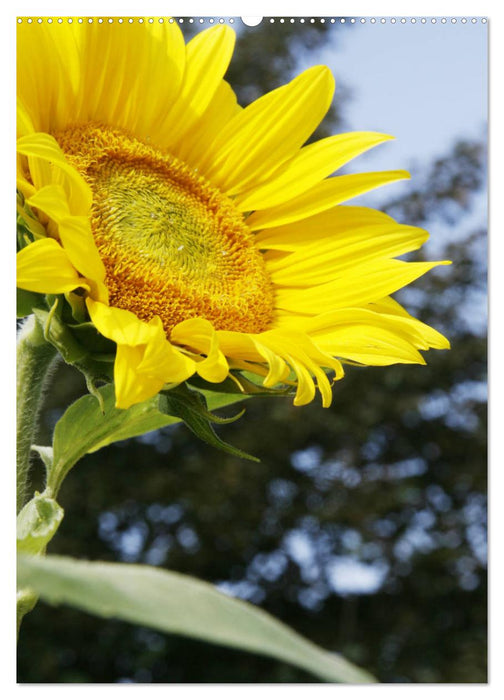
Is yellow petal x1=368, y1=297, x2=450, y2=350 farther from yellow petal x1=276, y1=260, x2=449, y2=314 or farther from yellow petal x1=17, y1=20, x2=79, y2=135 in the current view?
yellow petal x1=17, y1=20, x2=79, y2=135

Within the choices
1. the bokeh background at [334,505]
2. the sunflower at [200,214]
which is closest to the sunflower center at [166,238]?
the sunflower at [200,214]

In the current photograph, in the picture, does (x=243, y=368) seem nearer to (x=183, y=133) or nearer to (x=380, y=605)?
(x=183, y=133)

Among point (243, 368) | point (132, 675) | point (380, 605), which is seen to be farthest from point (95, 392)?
point (380, 605)

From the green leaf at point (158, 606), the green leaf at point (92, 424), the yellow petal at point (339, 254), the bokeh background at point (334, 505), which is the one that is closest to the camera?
the green leaf at point (158, 606)

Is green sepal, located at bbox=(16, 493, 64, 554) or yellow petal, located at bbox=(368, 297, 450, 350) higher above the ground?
yellow petal, located at bbox=(368, 297, 450, 350)

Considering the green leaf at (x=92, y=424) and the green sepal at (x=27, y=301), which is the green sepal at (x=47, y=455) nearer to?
the green leaf at (x=92, y=424)

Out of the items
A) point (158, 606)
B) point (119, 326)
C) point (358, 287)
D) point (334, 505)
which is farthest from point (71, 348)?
point (334, 505)

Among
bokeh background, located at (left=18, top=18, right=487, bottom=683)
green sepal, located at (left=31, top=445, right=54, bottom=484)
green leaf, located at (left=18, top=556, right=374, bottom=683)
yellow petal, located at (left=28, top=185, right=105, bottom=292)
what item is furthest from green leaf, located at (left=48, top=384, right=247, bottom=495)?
bokeh background, located at (left=18, top=18, right=487, bottom=683)
